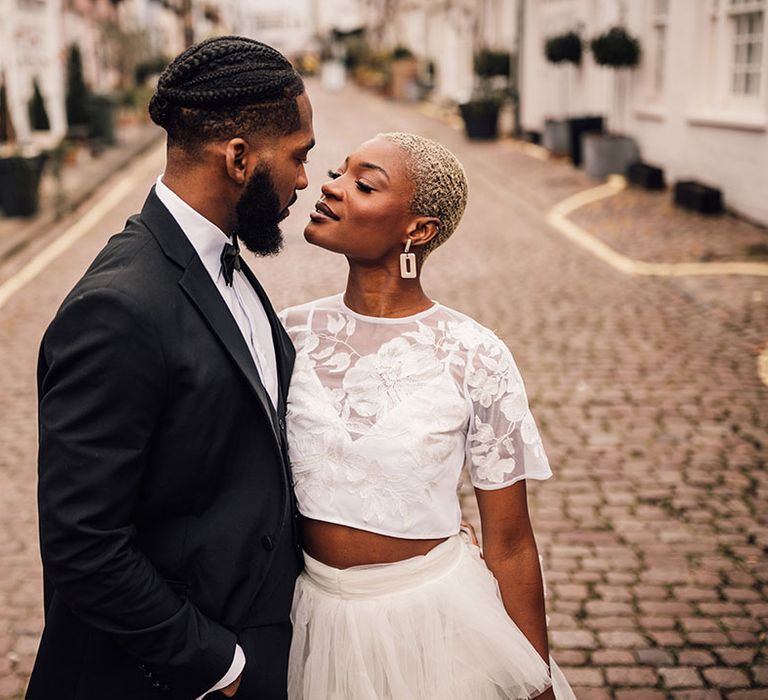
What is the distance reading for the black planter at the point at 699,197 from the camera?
39.1ft

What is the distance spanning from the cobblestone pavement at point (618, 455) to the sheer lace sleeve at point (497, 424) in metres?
1.62

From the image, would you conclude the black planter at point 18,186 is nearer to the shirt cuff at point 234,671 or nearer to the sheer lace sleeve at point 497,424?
the sheer lace sleeve at point 497,424

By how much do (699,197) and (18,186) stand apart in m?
9.52

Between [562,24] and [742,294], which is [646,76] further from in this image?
[742,294]

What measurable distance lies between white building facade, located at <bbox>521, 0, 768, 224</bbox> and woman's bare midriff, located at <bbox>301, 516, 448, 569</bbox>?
10.3m

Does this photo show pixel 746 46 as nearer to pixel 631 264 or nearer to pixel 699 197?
pixel 699 197

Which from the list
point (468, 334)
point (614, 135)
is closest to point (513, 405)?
point (468, 334)

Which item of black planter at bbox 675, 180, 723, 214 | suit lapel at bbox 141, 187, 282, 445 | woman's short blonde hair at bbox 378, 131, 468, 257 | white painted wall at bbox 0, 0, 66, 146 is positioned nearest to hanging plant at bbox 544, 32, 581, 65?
black planter at bbox 675, 180, 723, 214

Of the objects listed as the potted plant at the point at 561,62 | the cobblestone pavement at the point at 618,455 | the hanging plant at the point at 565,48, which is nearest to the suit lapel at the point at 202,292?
the cobblestone pavement at the point at 618,455

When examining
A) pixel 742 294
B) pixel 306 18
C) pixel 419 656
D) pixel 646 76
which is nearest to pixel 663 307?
pixel 742 294

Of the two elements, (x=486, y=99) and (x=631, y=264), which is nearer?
(x=631, y=264)

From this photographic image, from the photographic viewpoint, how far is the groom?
1.53 meters

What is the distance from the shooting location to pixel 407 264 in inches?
80.6

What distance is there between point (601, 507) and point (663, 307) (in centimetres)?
396
